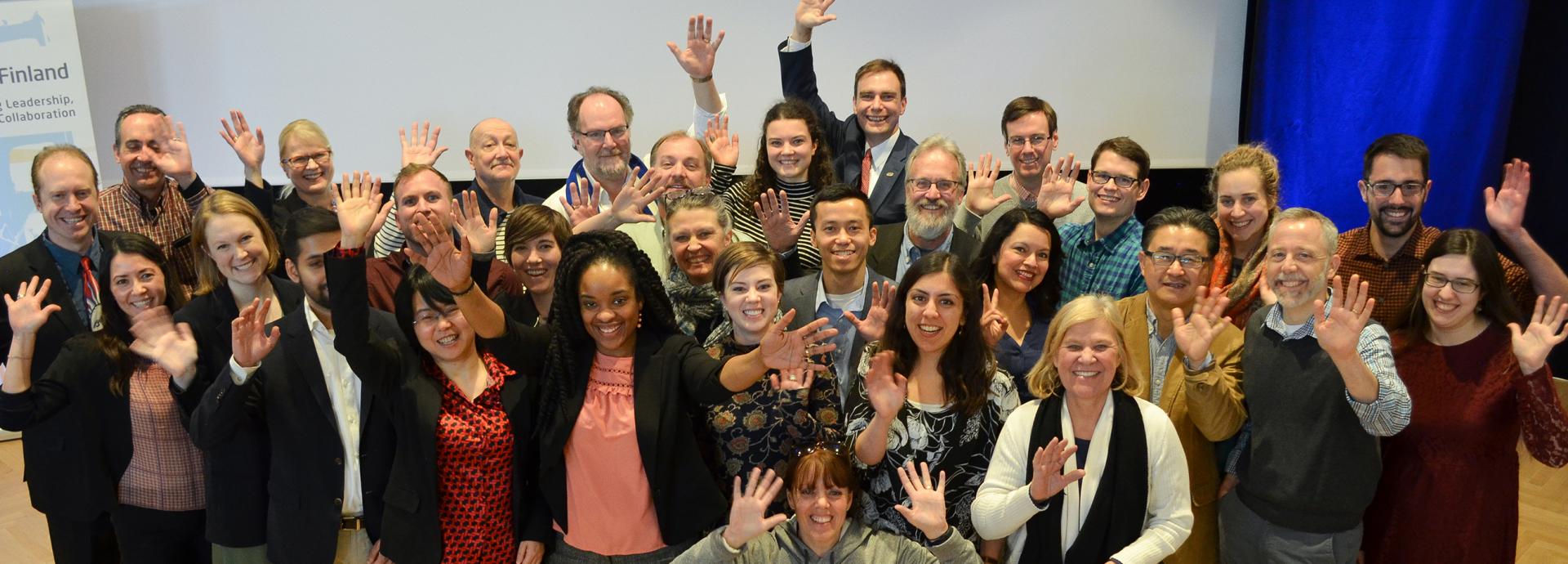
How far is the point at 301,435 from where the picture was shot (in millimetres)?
2773

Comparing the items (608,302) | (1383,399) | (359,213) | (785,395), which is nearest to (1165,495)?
(1383,399)

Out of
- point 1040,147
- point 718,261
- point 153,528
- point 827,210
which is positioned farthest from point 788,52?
point 153,528

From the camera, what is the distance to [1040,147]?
3.90 meters

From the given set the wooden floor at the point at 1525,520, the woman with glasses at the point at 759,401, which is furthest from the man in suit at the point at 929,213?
the wooden floor at the point at 1525,520

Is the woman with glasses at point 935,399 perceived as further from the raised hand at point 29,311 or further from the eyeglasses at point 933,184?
the raised hand at point 29,311

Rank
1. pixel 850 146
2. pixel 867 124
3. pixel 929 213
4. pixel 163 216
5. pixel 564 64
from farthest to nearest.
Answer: pixel 564 64
pixel 850 146
pixel 867 124
pixel 163 216
pixel 929 213

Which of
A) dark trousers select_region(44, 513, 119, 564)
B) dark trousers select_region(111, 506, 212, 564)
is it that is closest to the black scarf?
dark trousers select_region(111, 506, 212, 564)

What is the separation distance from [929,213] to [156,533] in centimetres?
244

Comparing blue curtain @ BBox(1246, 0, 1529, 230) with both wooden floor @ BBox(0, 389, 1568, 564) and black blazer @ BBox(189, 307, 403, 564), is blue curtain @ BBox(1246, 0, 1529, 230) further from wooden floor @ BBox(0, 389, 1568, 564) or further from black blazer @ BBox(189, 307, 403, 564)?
black blazer @ BBox(189, 307, 403, 564)

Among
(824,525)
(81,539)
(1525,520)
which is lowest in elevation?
(1525,520)

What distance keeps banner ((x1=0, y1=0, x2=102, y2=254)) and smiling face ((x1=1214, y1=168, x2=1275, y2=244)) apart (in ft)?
16.2

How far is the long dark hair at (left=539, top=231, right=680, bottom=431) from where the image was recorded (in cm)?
268

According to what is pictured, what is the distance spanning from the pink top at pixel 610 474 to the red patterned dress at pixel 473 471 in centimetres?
18

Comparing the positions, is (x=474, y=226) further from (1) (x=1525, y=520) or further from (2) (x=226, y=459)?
(1) (x=1525, y=520)
